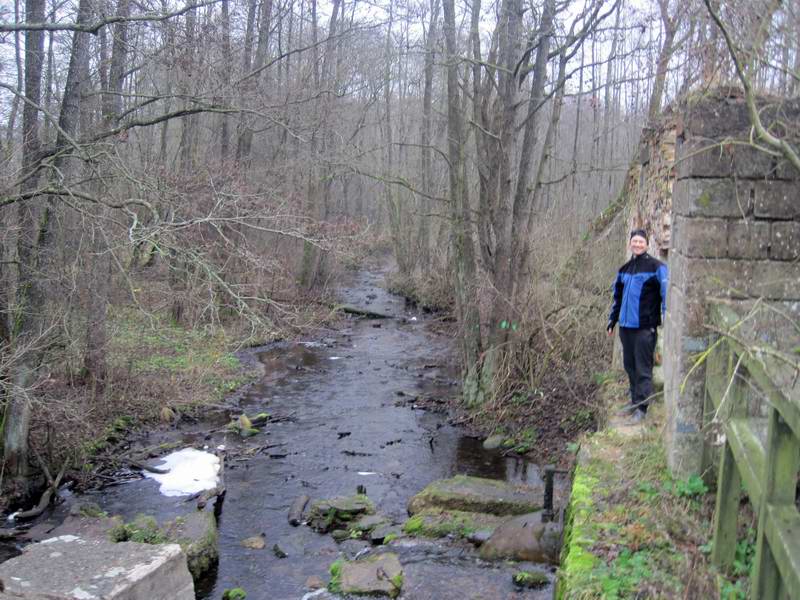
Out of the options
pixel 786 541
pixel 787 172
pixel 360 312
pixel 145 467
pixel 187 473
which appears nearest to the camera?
pixel 786 541

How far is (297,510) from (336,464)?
1701mm

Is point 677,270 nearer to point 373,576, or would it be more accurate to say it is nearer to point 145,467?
point 373,576

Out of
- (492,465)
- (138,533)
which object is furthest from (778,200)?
(138,533)

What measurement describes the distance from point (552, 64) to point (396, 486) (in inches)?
429

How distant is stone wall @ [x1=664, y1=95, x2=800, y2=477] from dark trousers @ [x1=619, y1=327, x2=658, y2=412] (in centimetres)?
198

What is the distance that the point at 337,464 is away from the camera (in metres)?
10.7

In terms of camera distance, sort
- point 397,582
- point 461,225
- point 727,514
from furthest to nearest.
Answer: point 461,225, point 397,582, point 727,514

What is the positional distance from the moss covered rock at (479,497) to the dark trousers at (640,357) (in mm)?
1892

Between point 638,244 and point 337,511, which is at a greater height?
point 638,244

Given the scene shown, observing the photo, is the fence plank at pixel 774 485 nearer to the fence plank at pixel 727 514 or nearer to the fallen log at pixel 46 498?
the fence plank at pixel 727 514

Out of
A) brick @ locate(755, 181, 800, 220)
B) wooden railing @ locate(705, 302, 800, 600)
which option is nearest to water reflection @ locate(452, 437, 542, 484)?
wooden railing @ locate(705, 302, 800, 600)

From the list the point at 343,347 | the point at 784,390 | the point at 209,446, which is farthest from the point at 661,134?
the point at 343,347

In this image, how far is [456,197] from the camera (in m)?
15.1

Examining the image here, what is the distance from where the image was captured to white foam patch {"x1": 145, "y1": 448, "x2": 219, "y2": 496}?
32.1ft
